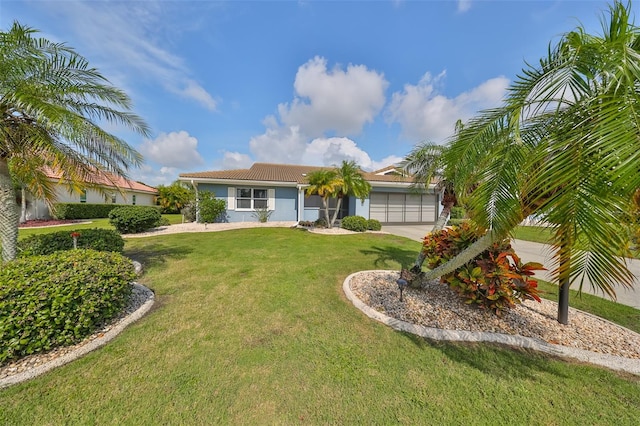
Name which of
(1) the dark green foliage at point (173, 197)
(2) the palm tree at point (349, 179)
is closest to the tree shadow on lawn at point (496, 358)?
(2) the palm tree at point (349, 179)

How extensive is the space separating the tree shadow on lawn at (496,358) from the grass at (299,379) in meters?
0.02

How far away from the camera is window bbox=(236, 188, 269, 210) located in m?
15.3

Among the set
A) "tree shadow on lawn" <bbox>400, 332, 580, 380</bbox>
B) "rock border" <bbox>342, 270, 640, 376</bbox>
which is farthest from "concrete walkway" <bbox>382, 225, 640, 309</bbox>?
"tree shadow on lawn" <bbox>400, 332, 580, 380</bbox>

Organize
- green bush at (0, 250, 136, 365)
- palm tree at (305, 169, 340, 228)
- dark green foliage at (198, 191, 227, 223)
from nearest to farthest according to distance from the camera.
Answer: green bush at (0, 250, 136, 365) → palm tree at (305, 169, 340, 228) → dark green foliage at (198, 191, 227, 223)

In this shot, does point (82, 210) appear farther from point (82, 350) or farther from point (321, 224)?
point (82, 350)

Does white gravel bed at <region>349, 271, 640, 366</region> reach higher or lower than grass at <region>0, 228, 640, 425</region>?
higher

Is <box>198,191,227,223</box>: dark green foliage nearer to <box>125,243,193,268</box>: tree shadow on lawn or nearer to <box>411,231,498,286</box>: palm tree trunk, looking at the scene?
<box>125,243,193,268</box>: tree shadow on lawn

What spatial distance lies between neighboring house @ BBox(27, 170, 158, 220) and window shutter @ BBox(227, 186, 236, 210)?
4.98m

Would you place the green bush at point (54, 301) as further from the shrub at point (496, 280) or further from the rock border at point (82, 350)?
the shrub at point (496, 280)

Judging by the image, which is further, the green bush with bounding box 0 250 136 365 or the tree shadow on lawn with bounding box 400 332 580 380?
the tree shadow on lawn with bounding box 400 332 580 380

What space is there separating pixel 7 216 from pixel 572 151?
8.26m

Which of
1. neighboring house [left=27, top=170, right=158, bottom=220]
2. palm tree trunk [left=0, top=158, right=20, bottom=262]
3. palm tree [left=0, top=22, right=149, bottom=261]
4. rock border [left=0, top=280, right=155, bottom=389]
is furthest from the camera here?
neighboring house [left=27, top=170, right=158, bottom=220]

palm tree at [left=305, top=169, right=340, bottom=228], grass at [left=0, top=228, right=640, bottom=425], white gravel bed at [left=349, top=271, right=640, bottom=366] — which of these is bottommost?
grass at [left=0, top=228, right=640, bottom=425]

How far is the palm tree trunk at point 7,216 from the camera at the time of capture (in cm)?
425
